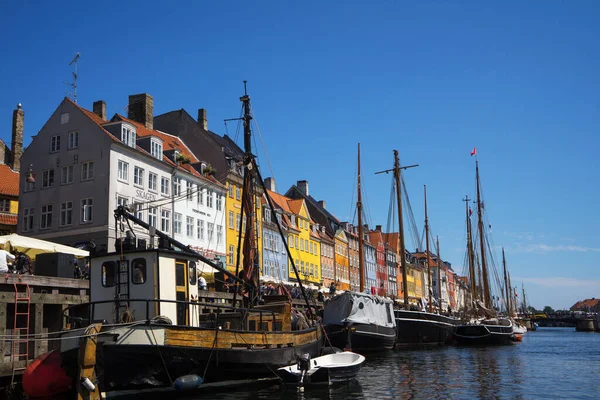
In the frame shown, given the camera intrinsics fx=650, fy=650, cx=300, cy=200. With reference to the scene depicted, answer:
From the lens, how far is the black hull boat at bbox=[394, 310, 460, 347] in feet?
147

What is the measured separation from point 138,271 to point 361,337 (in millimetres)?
20422

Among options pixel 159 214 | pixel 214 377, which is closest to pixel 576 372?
pixel 214 377

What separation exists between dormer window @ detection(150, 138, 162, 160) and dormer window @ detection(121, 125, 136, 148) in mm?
1691

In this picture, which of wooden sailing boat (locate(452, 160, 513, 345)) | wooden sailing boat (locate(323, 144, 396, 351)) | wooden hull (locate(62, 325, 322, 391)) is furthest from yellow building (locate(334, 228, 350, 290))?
wooden hull (locate(62, 325, 322, 391))

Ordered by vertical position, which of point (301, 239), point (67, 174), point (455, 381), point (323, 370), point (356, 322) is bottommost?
point (455, 381)

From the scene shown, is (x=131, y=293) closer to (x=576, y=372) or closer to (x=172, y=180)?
(x=576, y=372)

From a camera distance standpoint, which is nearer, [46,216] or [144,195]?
[46,216]

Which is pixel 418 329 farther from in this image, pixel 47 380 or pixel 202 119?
pixel 47 380

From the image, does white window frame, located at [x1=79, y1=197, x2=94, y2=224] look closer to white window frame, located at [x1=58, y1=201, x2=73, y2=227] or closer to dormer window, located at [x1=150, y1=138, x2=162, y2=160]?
white window frame, located at [x1=58, y1=201, x2=73, y2=227]

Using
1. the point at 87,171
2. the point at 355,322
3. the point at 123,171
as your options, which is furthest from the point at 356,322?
the point at 87,171

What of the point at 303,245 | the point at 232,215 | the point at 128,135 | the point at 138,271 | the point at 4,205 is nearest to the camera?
the point at 138,271

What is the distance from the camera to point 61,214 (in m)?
41.9

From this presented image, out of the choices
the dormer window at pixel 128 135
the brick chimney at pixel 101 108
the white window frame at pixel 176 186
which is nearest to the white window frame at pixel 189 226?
the white window frame at pixel 176 186

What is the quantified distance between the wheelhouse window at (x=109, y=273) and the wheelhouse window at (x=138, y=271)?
0.63 meters
